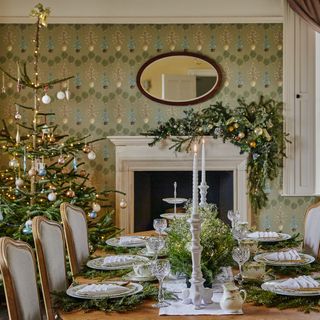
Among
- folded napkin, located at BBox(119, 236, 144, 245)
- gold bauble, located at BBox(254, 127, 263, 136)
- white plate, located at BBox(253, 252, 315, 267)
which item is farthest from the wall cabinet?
white plate, located at BBox(253, 252, 315, 267)

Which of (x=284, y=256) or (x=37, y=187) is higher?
(x=37, y=187)

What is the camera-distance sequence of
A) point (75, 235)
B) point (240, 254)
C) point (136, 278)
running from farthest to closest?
point (75, 235) < point (136, 278) < point (240, 254)

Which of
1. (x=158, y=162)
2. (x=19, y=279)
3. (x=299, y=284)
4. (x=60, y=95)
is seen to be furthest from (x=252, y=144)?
(x=19, y=279)

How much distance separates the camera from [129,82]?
17.7ft

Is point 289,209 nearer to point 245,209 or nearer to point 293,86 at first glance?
point 245,209

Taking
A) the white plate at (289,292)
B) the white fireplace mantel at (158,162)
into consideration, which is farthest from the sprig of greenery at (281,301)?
the white fireplace mantel at (158,162)

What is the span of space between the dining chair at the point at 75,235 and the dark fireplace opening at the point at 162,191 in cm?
211

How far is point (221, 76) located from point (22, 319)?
3.72m

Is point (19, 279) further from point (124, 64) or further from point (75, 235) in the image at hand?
point (124, 64)

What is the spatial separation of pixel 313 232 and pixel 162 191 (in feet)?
7.74

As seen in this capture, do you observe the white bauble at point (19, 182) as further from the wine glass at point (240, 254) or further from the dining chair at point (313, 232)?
the wine glass at point (240, 254)

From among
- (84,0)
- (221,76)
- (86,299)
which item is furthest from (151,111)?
(86,299)

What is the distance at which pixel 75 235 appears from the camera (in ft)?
10.5

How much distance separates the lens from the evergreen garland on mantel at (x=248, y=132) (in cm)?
521
